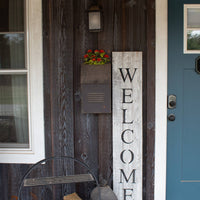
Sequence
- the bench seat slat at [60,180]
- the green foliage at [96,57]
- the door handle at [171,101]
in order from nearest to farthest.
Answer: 1. the bench seat slat at [60,180]
2. the green foliage at [96,57]
3. the door handle at [171,101]

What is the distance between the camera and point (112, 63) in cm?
189

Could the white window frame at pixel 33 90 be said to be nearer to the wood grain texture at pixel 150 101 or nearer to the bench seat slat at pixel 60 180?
the bench seat slat at pixel 60 180

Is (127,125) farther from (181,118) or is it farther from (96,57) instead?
(96,57)

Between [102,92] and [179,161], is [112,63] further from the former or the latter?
[179,161]

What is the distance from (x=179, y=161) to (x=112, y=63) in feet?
3.81

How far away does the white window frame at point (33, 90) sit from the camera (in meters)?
1.88

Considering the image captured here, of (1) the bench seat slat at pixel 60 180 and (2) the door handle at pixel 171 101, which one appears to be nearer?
(1) the bench seat slat at pixel 60 180

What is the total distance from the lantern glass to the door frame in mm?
544

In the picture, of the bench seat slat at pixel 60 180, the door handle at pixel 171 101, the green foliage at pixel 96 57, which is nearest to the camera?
the bench seat slat at pixel 60 180

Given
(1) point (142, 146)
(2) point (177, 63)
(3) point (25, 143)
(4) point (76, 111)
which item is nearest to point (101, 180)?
(1) point (142, 146)

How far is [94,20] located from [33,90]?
861 mm

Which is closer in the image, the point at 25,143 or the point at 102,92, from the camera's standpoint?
the point at 102,92

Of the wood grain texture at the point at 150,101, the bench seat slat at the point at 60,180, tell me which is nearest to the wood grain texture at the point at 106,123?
the bench seat slat at the point at 60,180

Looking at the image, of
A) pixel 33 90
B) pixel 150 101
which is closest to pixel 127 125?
pixel 150 101
